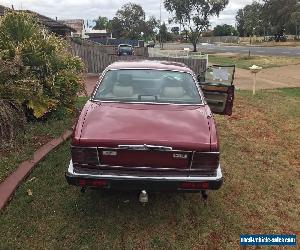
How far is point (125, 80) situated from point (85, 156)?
161 cm

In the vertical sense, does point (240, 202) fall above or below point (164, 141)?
below

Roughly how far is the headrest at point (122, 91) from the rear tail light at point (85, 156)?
4.12 feet

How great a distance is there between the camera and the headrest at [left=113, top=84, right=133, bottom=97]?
4945mm

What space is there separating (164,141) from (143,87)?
1434 mm

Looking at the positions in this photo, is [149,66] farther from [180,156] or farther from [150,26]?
[150,26]

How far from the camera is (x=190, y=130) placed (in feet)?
13.3

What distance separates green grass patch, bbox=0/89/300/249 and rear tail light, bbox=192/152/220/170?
0.79 m

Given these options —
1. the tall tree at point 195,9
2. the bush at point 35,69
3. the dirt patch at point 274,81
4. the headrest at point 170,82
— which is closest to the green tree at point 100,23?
the tall tree at point 195,9

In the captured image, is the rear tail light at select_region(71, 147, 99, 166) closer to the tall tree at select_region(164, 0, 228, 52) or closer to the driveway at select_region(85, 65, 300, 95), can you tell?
the driveway at select_region(85, 65, 300, 95)

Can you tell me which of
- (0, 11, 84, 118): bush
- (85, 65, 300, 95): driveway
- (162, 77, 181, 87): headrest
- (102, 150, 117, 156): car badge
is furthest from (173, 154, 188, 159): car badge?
(85, 65, 300, 95): driveway

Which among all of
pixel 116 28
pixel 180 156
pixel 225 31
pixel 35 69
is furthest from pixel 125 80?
pixel 225 31

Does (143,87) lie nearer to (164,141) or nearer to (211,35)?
(164,141)

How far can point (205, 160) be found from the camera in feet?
12.7

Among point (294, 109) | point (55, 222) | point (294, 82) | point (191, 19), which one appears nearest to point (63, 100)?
point (55, 222)
